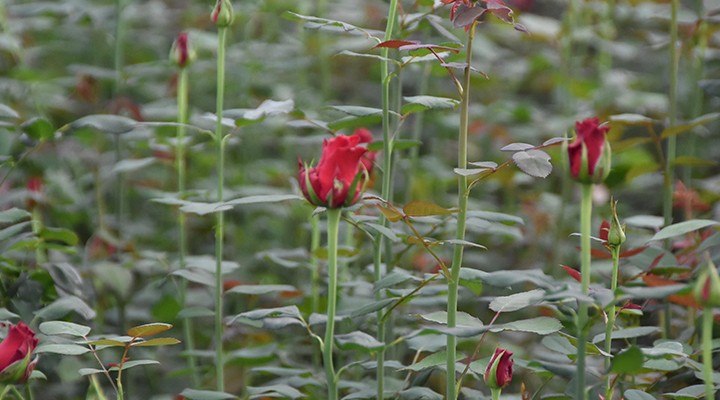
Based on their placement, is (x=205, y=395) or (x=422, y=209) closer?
(x=422, y=209)

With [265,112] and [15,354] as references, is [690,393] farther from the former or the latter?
[15,354]

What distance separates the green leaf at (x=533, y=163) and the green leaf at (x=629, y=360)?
0.22 m

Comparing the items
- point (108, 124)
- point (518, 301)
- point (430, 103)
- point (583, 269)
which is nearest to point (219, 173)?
point (108, 124)

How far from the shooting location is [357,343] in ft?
3.66

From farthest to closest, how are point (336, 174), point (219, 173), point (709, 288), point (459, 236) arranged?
point (219, 173) → point (459, 236) → point (336, 174) → point (709, 288)

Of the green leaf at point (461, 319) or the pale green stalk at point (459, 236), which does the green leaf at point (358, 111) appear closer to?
the pale green stalk at point (459, 236)

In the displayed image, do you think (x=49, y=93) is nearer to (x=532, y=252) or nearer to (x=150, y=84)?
(x=150, y=84)

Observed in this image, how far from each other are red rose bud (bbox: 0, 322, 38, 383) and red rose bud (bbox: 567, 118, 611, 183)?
0.68m

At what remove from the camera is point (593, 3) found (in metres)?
3.19

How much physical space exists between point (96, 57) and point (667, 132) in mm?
1869

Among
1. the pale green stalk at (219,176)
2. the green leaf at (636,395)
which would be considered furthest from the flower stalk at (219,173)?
the green leaf at (636,395)

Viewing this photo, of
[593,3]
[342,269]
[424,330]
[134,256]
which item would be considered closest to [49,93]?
[134,256]

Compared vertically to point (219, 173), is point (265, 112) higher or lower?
higher

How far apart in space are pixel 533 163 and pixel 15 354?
2.19ft
